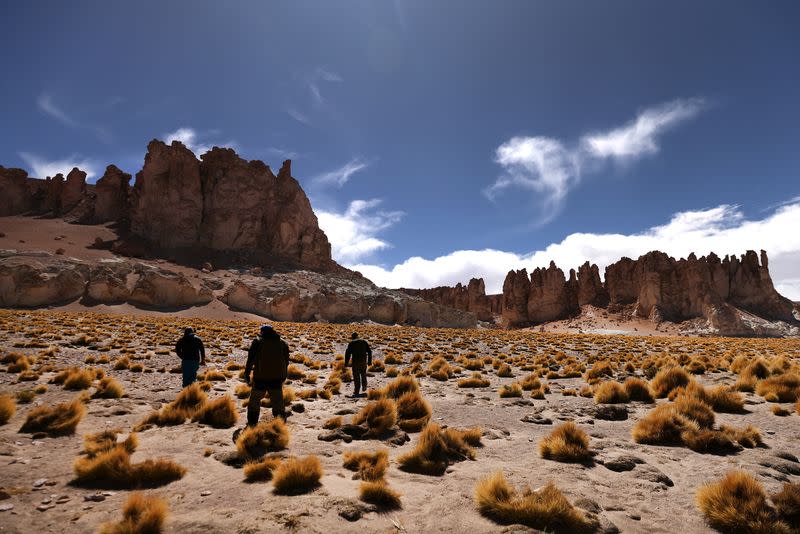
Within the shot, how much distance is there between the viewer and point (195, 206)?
3487 inches

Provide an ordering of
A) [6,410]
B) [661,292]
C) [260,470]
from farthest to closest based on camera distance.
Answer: [661,292]
[6,410]
[260,470]

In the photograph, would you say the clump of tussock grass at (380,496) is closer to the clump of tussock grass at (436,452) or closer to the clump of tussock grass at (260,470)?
the clump of tussock grass at (436,452)

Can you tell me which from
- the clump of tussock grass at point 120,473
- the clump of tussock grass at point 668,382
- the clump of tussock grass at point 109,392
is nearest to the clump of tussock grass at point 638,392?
the clump of tussock grass at point 668,382

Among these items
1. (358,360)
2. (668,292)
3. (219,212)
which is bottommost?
(358,360)

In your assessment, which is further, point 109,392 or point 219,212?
point 219,212

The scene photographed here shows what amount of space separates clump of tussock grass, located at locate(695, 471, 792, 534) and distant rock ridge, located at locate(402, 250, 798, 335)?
373 feet

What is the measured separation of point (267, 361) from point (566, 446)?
589 cm

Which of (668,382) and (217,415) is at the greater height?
(668,382)

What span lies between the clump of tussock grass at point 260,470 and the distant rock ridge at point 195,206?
84.4 meters

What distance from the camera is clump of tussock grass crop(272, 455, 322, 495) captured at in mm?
4984

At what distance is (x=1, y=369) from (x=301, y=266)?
7688 cm

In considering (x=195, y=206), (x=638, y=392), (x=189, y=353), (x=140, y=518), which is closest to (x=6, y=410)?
(x=189, y=353)

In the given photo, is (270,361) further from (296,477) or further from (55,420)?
(55,420)

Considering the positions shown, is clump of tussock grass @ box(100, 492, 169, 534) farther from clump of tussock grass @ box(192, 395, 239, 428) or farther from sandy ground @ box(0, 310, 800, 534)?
clump of tussock grass @ box(192, 395, 239, 428)
